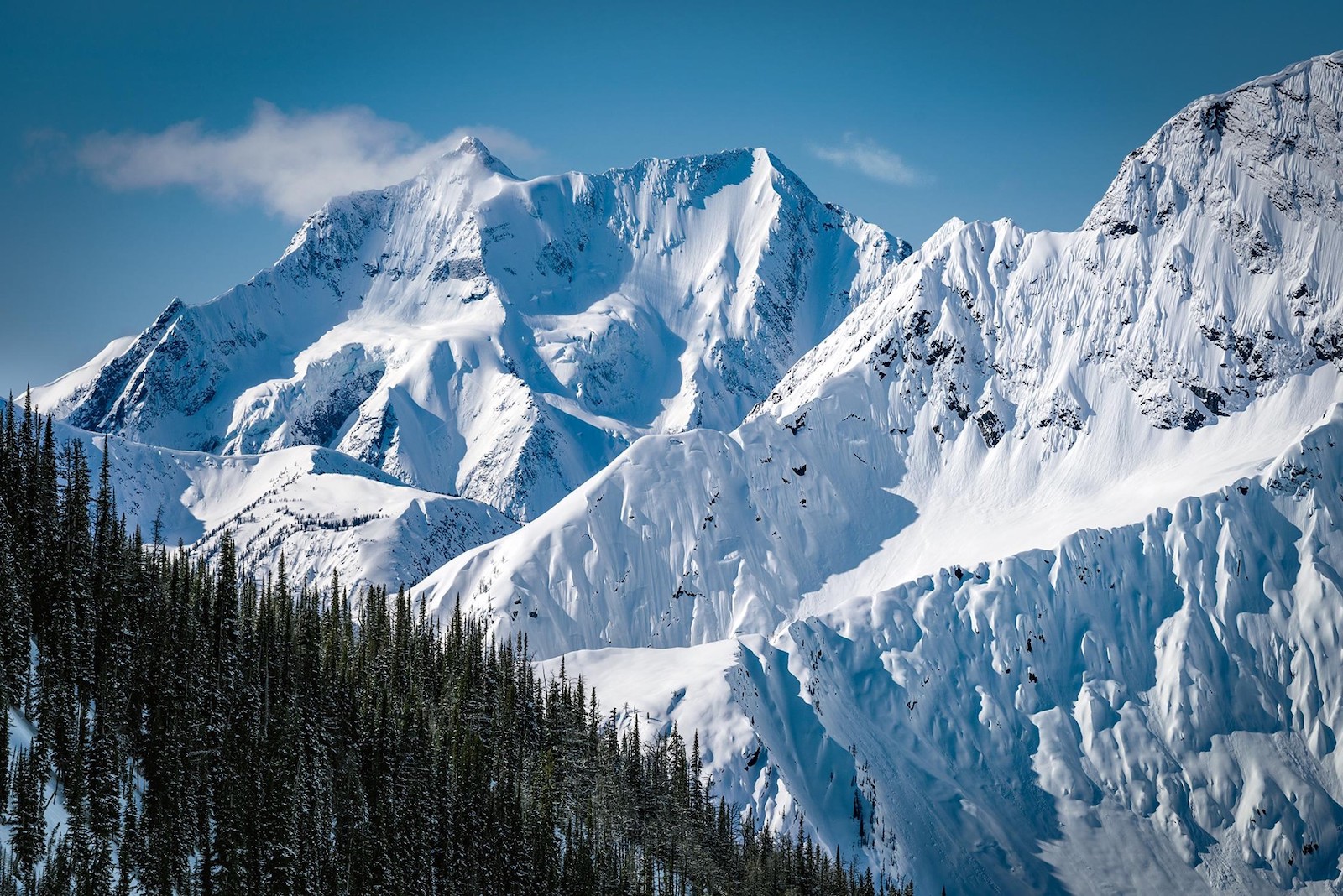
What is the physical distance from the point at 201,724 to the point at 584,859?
48.0m

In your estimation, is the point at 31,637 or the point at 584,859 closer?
the point at 31,637

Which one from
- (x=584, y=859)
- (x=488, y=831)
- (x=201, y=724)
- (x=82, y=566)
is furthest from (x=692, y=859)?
(x=82, y=566)

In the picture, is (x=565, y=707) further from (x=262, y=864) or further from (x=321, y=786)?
(x=262, y=864)

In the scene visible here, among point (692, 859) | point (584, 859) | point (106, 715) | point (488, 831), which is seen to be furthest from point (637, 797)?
point (106, 715)

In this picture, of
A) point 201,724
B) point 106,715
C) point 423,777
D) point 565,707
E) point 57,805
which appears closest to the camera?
point 57,805

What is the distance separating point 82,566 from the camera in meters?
121

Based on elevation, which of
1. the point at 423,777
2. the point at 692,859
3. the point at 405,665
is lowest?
the point at 692,859

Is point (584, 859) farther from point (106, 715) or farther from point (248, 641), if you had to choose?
point (106, 715)

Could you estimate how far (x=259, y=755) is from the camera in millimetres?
123250

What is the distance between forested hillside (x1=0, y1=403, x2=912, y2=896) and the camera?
101125 millimetres

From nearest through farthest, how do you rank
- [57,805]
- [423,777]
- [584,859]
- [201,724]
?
1. [57,805]
2. [201,724]
3. [423,777]
4. [584,859]

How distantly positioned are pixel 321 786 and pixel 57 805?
102 feet

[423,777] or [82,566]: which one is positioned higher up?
[82,566]

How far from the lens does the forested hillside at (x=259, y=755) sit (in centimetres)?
10112
